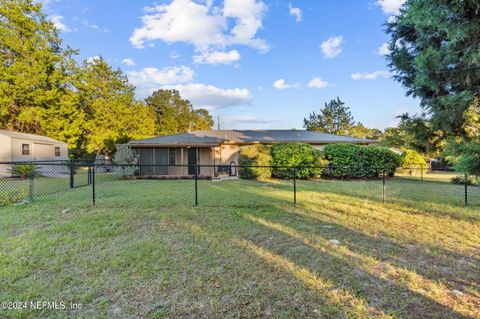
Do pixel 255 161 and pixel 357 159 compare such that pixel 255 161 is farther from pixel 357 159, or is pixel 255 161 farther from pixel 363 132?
pixel 363 132

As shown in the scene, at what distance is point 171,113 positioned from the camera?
44.0 meters

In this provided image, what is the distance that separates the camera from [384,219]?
554 cm

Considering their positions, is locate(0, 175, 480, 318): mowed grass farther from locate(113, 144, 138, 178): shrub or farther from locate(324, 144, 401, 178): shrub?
locate(113, 144, 138, 178): shrub

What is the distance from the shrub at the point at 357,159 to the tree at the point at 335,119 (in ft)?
80.1

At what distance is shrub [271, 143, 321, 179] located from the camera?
43.9ft

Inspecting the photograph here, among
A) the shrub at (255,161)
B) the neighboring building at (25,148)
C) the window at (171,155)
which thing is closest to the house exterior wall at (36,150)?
the neighboring building at (25,148)

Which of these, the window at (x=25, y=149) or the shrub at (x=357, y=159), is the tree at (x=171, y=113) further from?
the shrub at (x=357, y=159)

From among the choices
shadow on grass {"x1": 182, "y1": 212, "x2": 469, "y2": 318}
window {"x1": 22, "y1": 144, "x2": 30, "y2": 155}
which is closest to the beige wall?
window {"x1": 22, "y1": 144, "x2": 30, "y2": 155}

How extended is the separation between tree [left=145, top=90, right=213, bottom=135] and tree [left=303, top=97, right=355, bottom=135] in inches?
924

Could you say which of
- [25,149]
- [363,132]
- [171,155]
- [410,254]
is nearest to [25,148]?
[25,149]

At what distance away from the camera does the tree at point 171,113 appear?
43.1m

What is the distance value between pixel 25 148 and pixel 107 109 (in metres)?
11.6

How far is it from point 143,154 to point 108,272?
537 inches

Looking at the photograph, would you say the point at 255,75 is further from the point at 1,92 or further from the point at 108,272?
the point at 1,92
